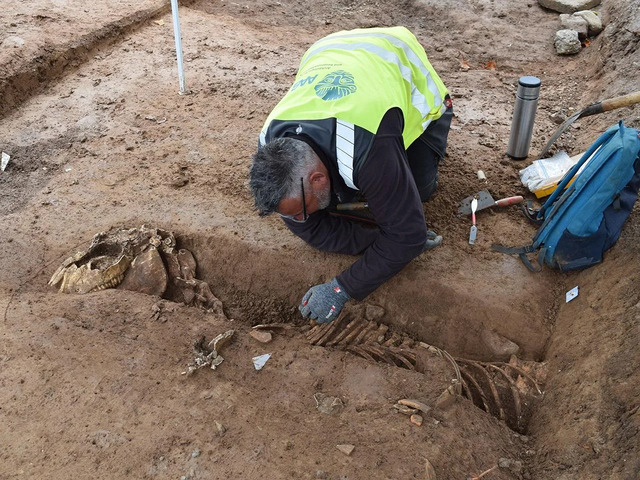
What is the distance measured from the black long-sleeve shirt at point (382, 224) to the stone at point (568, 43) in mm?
4108

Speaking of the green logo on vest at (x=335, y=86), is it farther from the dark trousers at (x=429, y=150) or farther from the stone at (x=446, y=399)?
the stone at (x=446, y=399)

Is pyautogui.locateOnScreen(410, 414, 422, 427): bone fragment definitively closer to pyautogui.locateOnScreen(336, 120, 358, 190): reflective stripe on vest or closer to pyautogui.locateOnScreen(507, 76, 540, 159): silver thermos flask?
pyautogui.locateOnScreen(336, 120, 358, 190): reflective stripe on vest

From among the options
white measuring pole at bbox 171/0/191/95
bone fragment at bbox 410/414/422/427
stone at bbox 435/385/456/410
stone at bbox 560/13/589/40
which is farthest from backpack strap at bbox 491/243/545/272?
stone at bbox 560/13/589/40

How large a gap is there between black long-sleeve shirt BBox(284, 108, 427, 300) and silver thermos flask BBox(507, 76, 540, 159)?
5.36ft

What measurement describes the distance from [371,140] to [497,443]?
5.24ft

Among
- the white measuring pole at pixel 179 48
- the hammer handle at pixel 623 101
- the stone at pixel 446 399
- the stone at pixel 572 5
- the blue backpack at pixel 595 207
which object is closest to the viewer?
the stone at pixel 446 399

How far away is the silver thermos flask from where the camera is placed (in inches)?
155

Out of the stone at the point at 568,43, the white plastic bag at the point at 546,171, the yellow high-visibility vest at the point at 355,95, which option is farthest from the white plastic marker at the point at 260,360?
the stone at the point at 568,43

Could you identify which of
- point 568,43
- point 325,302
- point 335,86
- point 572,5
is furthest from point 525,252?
point 572,5

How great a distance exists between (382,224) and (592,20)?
16.8ft

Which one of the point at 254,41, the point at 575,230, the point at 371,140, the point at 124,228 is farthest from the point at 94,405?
the point at 254,41

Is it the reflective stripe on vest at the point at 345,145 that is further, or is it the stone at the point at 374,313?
the stone at the point at 374,313

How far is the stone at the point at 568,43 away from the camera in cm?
590

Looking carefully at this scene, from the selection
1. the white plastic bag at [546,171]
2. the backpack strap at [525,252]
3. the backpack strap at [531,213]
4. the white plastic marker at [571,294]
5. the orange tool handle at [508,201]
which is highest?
the white plastic bag at [546,171]
